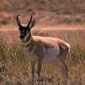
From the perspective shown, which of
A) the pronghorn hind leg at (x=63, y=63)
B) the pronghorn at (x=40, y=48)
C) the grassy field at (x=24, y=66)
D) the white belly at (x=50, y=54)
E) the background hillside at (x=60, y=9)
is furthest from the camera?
the background hillside at (x=60, y=9)

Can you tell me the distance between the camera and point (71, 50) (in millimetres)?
13672

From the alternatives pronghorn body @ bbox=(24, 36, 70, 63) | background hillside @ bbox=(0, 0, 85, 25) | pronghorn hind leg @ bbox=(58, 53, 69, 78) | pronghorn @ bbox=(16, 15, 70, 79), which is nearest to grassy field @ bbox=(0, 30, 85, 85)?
pronghorn hind leg @ bbox=(58, 53, 69, 78)

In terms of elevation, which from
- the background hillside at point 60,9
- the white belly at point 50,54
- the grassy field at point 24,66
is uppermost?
the white belly at point 50,54

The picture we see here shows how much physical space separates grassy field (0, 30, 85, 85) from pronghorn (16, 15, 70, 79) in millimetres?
303

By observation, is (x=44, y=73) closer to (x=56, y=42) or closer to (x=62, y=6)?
(x=56, y=42)

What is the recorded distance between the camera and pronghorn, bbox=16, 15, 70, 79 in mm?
11680

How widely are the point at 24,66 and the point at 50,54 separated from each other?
0.93m

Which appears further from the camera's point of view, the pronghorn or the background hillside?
the background hillside

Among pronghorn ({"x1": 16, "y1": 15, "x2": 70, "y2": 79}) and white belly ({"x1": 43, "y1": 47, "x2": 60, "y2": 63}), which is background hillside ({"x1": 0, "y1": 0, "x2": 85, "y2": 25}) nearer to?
pronghorn ({"x1": 16, "y1": 15, "x2": 70, "y2": 79})

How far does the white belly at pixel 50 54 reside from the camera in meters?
12.1

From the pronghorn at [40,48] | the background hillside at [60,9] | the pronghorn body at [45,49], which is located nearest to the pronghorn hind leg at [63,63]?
the pronghorn at [40,48]

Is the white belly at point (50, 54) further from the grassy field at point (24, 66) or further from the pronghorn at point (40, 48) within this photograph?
the grassy field at point (24, 66)

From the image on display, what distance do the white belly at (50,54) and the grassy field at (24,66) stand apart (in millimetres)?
332

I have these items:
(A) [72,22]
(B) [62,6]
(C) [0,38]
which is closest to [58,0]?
(B) [62,6]
